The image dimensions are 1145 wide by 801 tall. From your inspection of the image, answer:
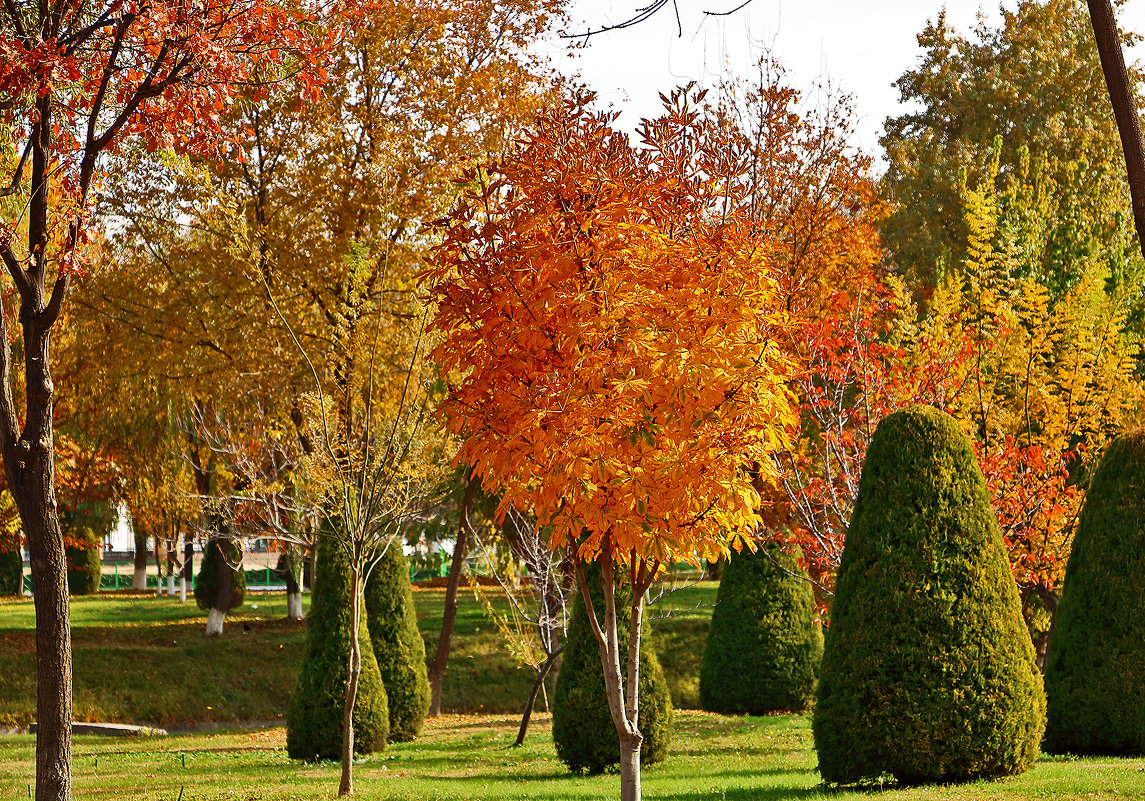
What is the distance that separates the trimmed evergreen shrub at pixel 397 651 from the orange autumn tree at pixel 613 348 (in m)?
8.43

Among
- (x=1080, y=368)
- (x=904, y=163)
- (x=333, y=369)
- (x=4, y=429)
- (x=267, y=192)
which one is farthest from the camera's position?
(x=904, y=163)

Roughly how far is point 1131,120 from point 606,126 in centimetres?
273

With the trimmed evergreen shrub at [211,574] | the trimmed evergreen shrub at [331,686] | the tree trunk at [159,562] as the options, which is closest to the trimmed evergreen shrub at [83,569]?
the tree trunk at [159,562]

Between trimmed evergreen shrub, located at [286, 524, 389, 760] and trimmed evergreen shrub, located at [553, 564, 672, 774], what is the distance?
2764 millimetres

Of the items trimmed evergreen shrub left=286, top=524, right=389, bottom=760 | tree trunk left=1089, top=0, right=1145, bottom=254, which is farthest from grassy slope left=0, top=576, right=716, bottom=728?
tree trunk left=1089, top=0, right=1145, bottom=254

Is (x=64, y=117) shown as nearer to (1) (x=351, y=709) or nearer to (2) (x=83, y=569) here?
(1) (x=351, y=709)

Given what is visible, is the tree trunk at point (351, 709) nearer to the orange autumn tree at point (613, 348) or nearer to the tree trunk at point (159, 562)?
the orange autumn tree at point (613, 348)

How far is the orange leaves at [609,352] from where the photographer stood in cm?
569

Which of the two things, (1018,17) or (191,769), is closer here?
(191,769)

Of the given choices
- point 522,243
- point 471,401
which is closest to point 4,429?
point 471,401

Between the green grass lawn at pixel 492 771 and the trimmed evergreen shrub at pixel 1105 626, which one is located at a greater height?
the trimmed evergreen shrub at pixel 1105 626

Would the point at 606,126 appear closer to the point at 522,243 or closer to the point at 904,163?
the point at 522,243

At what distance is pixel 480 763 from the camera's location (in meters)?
12.1

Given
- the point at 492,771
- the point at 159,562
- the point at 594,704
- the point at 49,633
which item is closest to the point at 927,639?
the point at 594,704
